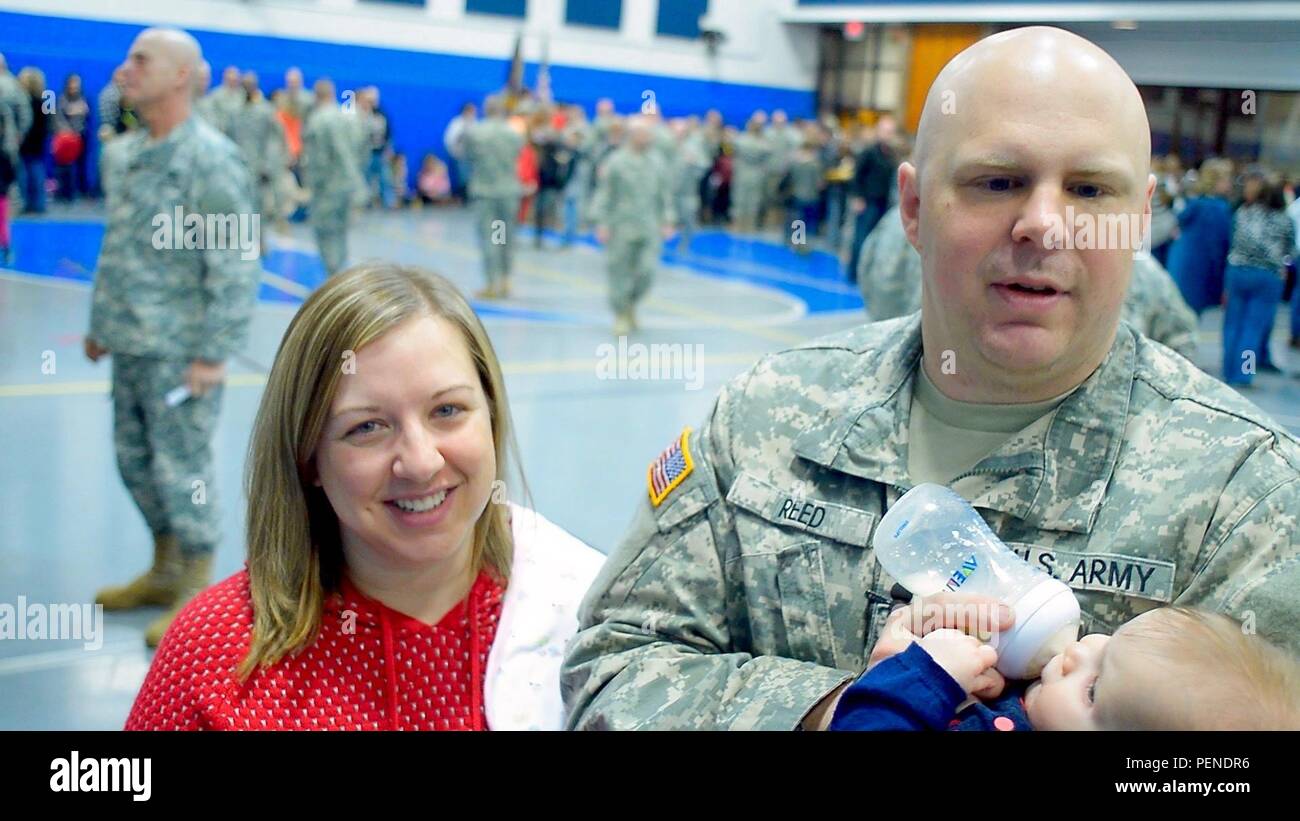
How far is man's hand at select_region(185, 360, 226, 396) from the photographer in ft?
11.9

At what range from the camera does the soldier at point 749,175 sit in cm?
1540

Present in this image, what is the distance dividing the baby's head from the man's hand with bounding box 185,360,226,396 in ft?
10.4

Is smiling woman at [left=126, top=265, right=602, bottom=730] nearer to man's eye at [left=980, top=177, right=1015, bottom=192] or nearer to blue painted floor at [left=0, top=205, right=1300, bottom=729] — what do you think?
man's eye at [left=980, top=177, right=1015, bottom=192]

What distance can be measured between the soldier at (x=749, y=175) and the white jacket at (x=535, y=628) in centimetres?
1390

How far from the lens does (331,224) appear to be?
31.3 ft

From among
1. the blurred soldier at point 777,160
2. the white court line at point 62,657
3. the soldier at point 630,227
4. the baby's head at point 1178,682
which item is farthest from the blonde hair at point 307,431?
the blurred soldier at point 777,160

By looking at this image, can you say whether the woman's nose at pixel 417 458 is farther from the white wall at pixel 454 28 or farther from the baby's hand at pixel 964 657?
the white wall at pixel 454 28

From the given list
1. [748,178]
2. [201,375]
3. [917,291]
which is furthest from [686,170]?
[201,375]

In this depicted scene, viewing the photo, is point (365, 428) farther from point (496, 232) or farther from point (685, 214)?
point (685, 214)

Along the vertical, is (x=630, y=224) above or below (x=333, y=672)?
above

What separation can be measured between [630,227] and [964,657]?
8.31 metres

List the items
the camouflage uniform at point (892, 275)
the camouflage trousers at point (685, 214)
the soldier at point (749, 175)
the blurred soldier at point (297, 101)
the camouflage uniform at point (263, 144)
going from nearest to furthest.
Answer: the camouflage uniform at point (892, 275)
the camouflage uniform at point (263, 144)
the blurred soldier at point (297, 101)
the camouflage trousers at point (685, 214)
the soldier at point (749, 175)

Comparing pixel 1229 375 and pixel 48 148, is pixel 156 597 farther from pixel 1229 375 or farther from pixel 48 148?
pixel 48 148

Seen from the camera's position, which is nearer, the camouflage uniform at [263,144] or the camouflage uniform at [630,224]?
the camouflage uniform at [630,224]
